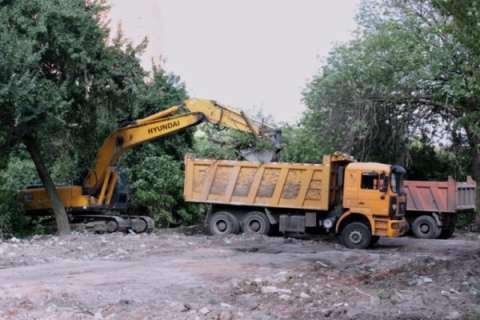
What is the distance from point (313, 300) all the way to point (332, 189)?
10490 millimetres

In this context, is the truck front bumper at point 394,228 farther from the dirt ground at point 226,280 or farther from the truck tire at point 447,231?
the truck tire at point 447,231

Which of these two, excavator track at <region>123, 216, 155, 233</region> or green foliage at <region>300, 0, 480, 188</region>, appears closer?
green foliage at <region>300, 0, 480, 188</region>

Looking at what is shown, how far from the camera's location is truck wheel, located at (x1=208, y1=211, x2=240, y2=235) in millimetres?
22656

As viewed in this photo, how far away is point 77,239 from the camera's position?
19531 mm

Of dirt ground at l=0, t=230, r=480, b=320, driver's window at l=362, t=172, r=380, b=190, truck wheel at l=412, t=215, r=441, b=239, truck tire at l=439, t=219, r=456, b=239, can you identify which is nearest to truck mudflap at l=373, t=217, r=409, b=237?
dirt ground at l=0, t=230, r=480, b=320

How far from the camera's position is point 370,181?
20.3 m

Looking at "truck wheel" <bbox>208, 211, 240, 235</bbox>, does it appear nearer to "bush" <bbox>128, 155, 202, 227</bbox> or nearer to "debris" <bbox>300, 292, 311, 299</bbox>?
"bush" <bbox>128, 155, 202, 227</bbox>

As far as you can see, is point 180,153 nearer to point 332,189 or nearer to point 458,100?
point 332,189

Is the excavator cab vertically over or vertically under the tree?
under

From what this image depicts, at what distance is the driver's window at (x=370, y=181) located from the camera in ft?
66.2

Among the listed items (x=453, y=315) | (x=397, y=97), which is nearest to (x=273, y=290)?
(x=453, y=315)

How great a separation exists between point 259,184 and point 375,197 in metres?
3.90

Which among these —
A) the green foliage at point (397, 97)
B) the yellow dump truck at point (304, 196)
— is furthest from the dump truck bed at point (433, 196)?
the yellow dump truck at point (304, 196)

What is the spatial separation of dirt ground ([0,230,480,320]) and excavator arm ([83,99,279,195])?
280 centimetres
